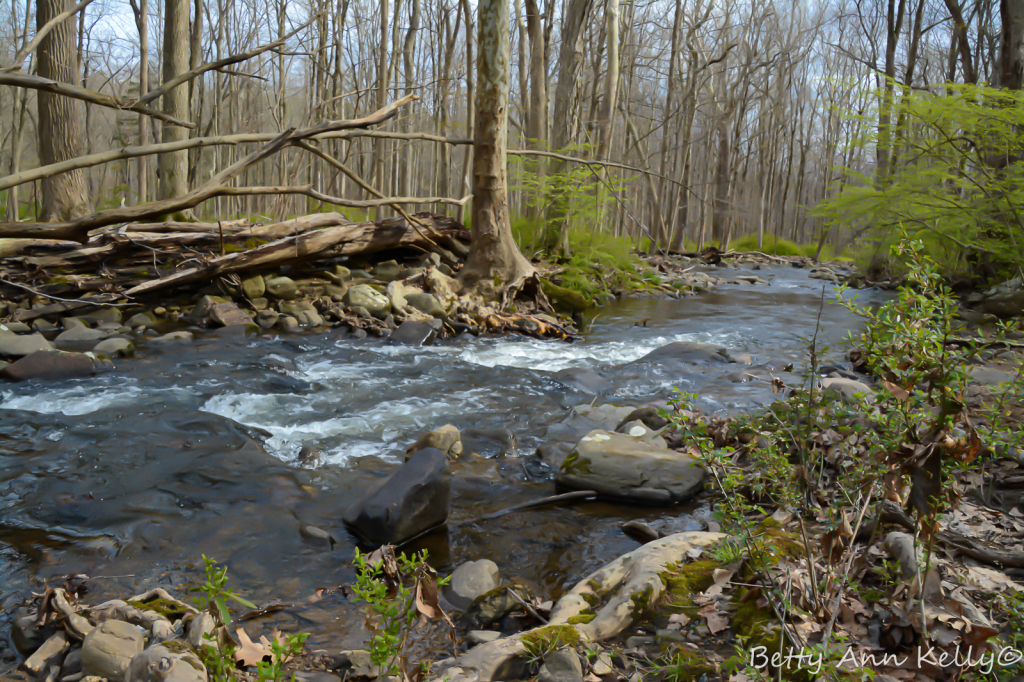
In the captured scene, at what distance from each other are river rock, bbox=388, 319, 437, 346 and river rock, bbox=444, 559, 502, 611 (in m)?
5.45

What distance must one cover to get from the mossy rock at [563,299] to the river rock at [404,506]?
26.1ft

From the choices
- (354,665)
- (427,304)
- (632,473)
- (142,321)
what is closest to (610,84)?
(427,304)

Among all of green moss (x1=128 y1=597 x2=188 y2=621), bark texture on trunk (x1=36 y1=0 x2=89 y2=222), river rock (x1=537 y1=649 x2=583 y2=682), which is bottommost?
green moss (x1=128 y1=597 x2=188 y2=621)

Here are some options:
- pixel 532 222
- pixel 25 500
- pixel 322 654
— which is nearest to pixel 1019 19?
pixel 532 222

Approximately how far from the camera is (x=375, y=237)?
10.7 metres

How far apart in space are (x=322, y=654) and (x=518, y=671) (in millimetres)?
846

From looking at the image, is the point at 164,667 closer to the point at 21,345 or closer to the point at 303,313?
the point at 21,345

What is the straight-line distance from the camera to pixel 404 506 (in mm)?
3404

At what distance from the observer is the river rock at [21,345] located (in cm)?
633

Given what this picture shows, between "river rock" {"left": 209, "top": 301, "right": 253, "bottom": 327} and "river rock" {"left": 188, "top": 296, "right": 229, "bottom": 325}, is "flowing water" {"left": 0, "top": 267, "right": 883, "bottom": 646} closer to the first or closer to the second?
"river rock" {"left": 209, "top": 301, "right": 253, "bottom": 327}

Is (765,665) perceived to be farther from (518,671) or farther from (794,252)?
(794,252)

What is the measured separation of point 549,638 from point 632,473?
1.93m

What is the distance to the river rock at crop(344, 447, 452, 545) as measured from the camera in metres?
3.38
